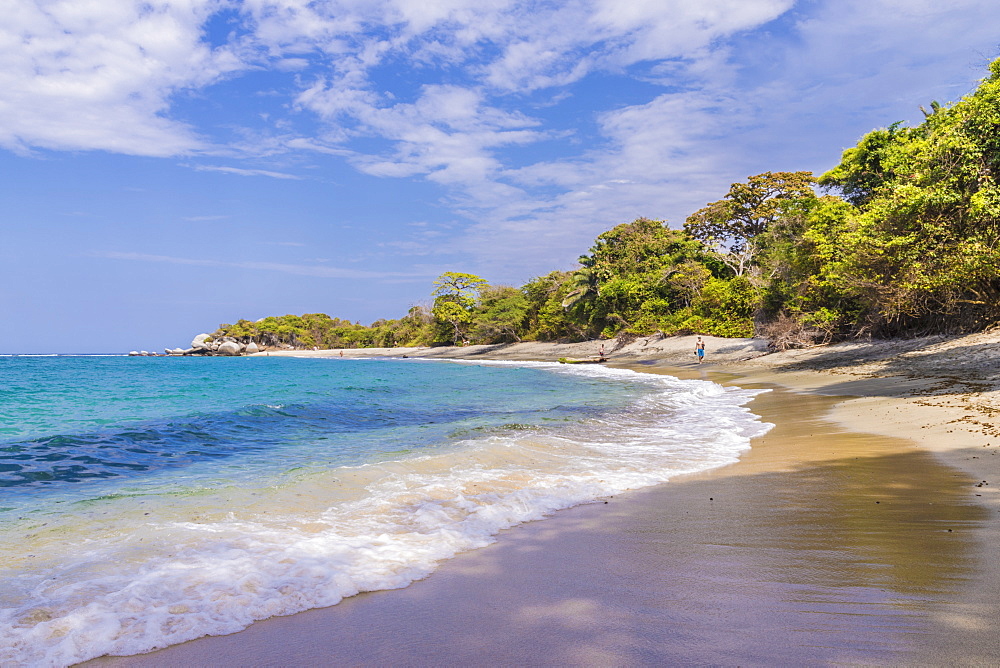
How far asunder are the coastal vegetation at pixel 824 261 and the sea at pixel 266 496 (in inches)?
354

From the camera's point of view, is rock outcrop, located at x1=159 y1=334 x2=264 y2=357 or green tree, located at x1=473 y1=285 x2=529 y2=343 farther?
rock outcrop, located at x1=159 y1=334 x2=264 y2=357

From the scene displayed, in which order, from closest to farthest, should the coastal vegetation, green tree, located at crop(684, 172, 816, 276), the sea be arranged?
the sea → the coastal vegetation → green tree, located at crop(684, 172, 816, 276)

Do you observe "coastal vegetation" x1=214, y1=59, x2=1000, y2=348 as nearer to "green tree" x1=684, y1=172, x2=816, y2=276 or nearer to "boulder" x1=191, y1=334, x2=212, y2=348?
"green tree" x1=684, y1=172, x2=816, y2=276

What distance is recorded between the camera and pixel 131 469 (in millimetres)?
7402

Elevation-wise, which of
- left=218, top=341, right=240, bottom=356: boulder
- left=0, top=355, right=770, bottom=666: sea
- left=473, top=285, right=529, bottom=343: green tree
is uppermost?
left=473, top=285, right=529, bottom=343: green tree

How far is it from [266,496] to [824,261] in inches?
970

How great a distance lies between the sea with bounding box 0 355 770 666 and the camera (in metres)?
2.92

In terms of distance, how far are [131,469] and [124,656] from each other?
6046mm

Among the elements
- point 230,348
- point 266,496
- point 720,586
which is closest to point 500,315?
point 266,496

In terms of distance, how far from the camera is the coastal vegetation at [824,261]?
14.9 metres

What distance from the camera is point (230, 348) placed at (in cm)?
8825

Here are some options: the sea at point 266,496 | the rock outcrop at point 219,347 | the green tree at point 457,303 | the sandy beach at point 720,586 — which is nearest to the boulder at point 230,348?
the rock outcrop at point 219,347

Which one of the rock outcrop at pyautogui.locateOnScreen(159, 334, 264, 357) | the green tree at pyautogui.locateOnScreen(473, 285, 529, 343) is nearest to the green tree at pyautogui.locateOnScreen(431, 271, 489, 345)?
the green tree at pyautogui.locateOnScreen(473, 285, 529, 343)

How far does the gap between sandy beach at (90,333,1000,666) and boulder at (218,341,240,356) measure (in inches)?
3726
